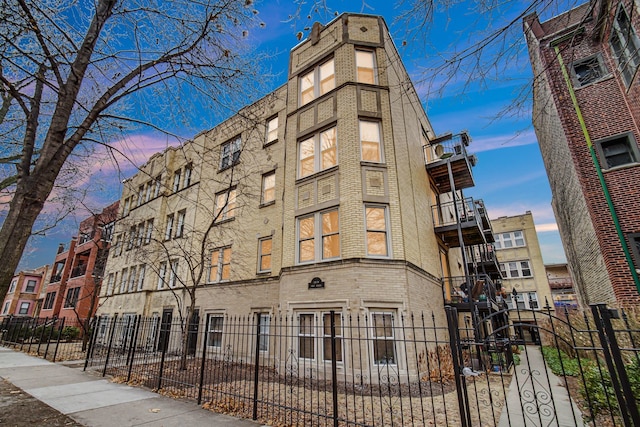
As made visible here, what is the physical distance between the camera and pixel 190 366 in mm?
11062

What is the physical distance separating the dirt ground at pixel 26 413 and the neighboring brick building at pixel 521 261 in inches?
1352

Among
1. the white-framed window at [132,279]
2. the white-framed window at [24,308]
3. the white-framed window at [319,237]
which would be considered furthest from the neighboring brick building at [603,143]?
the white-framed window at [24,308]

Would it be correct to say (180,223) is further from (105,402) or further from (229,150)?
(105,402)

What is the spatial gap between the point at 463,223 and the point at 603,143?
20.6 ft

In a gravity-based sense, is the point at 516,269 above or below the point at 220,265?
above

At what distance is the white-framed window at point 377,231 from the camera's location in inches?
410

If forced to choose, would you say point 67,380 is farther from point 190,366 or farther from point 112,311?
point 112,311

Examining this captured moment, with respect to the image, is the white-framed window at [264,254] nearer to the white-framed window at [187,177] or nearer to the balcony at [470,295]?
the balcony at [470,295]

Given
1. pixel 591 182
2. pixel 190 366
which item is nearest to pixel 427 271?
pixel 591 182

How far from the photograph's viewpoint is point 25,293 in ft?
146

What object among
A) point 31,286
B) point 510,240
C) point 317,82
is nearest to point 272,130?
point 317,82

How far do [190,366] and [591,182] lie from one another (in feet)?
56.7

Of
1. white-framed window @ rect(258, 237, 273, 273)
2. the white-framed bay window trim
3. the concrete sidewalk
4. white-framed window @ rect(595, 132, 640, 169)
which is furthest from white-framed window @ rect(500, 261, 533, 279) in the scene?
the concrete sidewalk

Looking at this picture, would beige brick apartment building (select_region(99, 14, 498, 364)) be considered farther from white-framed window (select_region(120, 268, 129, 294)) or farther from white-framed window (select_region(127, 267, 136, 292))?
white-framed window (select_region(120, 268, 129, 294))
